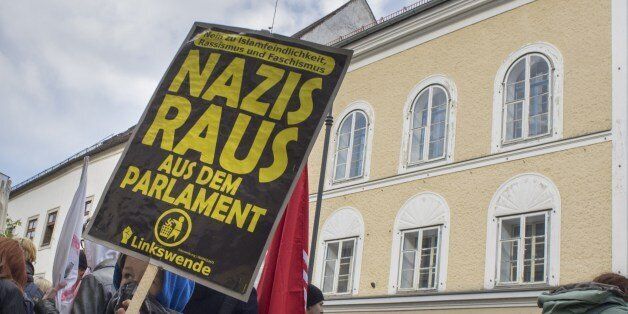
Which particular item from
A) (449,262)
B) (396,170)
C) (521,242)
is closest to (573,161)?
(521,242)

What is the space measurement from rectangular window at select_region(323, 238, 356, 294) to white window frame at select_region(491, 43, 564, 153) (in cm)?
440

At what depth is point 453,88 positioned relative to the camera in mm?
17141

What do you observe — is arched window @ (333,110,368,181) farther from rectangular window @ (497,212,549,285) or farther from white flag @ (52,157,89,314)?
white flag @ (52,157,89,314)

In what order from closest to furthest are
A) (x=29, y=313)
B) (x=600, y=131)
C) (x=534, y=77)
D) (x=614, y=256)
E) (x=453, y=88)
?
(x=29, y=313), (x=614, y=256), (x=600, y=131), (x=534, y=77), (x=453, y=88)

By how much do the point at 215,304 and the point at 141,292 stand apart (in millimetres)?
1285

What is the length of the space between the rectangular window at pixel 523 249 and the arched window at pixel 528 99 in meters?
1.66

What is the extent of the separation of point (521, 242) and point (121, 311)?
1158 centimetres

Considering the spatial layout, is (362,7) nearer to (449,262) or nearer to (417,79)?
(417,79)

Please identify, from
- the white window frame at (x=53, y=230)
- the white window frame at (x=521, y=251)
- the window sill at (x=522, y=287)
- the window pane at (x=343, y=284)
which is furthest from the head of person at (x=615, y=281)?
the white window frame at (x=53, y=230)

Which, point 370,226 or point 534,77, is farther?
point 370,226

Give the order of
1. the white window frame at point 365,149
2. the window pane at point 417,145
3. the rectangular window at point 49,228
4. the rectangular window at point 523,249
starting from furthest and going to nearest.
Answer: the rectangular window at point 49,228 < the white window frame at point 365,149 < the window pane at point 417,145 < the rectangular window at point 523,249

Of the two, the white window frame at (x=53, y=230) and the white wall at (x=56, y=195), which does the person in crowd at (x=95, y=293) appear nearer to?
the white wall at (x=56, y=195)

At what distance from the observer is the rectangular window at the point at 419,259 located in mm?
16219

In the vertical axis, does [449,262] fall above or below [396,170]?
below
